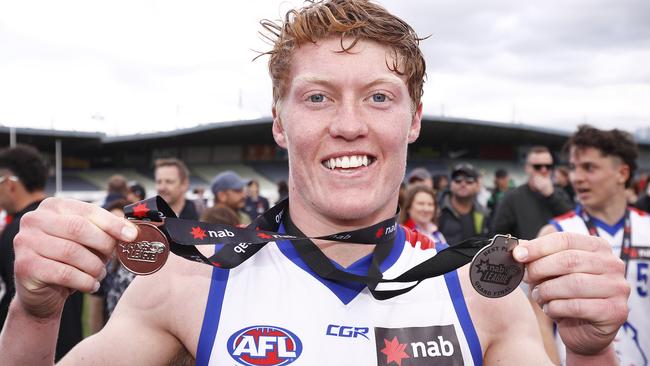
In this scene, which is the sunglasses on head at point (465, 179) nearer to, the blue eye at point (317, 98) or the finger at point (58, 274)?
the blue eye at point (317, 98)

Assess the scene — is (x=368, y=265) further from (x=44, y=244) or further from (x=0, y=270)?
(x=0, y=270)

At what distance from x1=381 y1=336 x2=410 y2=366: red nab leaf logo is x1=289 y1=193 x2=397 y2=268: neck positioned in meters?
0.30

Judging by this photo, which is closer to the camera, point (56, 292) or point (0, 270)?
point (56, 292)

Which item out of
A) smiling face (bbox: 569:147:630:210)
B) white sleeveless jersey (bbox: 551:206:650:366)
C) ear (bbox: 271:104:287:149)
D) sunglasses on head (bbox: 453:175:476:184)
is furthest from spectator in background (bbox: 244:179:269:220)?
ear (bbox: 271:104:287:149)

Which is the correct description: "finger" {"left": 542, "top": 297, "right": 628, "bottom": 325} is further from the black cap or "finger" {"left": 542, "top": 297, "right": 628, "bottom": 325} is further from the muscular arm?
the black cap

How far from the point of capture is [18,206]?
388 centimetres

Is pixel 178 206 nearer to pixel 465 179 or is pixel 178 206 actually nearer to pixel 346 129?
pixel 465 179

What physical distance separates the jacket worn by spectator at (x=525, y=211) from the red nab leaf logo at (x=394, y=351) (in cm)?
372

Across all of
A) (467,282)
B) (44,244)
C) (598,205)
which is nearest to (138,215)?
(44,244)

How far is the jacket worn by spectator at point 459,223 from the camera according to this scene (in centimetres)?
607

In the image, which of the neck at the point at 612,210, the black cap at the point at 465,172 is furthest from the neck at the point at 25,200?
the black cap at the point at 465,172

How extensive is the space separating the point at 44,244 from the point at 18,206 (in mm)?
2919

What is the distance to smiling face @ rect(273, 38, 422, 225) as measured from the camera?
1.69 m

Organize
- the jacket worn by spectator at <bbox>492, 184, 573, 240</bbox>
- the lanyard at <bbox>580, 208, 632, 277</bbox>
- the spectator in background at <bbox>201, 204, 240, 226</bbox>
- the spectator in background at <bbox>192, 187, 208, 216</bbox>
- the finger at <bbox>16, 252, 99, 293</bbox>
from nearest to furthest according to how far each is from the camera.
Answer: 1. the finger at <bbox>16, 252, 99, 293</bbox>
2. the lanyard at <bbox>580, 208, 632, 277</bbox>
3. the spectator in background at <bbox>201, 204, 240, 226</bbox>
4. the jacket worn by spectator at <bbox>492, 184, 573, 240</bbox>
5. the spectator in background at <bbox>192, 187, 208, 216</bbox>
